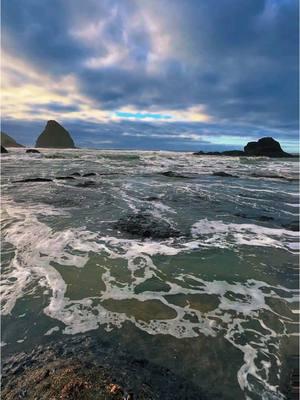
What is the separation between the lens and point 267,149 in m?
78.1

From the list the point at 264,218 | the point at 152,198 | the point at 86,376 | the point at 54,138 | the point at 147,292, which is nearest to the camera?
the point at 86,376

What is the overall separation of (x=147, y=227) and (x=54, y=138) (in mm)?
171402

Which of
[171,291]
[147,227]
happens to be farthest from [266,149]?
[171,291]

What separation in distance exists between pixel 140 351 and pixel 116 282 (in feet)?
7.53

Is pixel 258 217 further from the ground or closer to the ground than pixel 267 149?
closer to the ground

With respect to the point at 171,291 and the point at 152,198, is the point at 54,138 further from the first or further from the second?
the point at 171,291

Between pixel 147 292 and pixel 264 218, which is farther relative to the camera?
pixel 264 218

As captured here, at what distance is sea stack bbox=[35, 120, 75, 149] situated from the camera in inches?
6604

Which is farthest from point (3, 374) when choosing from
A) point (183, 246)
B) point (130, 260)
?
point (183, 246)

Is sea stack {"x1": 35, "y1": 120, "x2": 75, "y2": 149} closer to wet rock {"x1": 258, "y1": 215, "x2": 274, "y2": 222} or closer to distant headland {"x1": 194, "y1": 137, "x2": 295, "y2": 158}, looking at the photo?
distant headland {"x1": 194, "y1": 137, "x2": 295, "y2": 158}

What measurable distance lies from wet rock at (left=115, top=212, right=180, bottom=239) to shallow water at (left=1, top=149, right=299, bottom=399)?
276mm

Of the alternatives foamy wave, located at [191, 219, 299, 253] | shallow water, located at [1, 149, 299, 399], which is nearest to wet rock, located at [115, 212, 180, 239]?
shallow water, located at [1, 149, 299, 399]

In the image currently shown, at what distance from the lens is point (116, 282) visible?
20.8ft

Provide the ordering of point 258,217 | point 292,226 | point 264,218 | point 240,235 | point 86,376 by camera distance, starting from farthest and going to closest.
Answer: point 258,217
point 264,218
point 292,226
point 240,235
point 86,376
